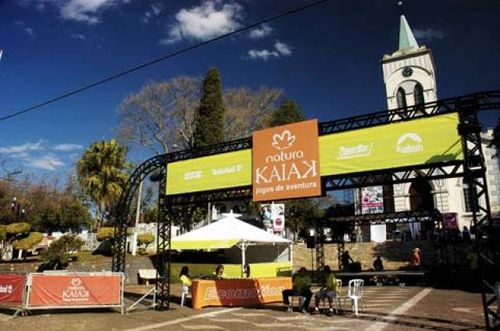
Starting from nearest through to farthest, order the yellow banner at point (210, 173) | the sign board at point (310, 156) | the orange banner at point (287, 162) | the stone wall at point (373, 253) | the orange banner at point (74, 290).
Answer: the sign board at point (310, 156) → the orange banner at point (74, 290) → the orange banner at point (287, 162) → the yellow banner at point (210, 173) → the stone wall at point (373, 253)

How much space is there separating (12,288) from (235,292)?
730 cm

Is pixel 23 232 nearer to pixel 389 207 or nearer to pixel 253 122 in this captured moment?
pixel 253 122

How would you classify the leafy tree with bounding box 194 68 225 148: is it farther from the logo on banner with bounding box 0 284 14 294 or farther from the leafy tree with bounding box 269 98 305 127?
the logo on banner with bounding box 0 284 14 294

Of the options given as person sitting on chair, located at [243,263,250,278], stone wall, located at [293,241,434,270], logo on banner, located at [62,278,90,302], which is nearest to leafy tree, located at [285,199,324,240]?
stone wall, located at [293,241,434,270]

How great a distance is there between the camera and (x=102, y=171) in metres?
36.8

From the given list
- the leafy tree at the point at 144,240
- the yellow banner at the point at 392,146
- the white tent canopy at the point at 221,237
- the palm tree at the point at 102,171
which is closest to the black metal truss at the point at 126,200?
the white tent canopy at the point at 221,237

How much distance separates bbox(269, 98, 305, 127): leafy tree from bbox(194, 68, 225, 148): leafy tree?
7.66m

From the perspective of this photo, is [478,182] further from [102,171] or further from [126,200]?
[102,171]

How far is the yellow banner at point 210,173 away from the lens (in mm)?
14828

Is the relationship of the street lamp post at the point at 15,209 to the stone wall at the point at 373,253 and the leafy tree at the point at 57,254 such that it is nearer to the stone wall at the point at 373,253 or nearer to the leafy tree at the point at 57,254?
the leafy tree at the point at 57,254

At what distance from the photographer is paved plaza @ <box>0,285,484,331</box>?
425 inches

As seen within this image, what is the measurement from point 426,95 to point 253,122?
17.5m

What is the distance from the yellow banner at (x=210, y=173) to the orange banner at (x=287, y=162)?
0.48m

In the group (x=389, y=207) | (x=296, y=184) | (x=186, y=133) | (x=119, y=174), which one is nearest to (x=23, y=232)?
(x=119, y=174)
